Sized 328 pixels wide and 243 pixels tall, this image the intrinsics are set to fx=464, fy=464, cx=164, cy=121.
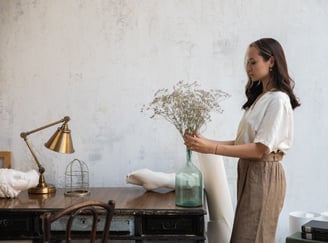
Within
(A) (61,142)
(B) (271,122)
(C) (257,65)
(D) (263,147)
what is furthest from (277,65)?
(A) (61,142)

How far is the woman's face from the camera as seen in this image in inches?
83.0

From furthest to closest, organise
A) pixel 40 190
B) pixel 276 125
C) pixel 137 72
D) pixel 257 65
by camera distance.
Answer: pixel 137 72 → pixel 40 190 → pixel 257 65 → pixel 276 125

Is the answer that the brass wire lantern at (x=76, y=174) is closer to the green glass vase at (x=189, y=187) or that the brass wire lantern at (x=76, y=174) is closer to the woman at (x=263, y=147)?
the green glass vase at (x=189, y=187)

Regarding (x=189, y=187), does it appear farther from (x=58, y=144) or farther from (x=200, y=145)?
(x=58, y=144)

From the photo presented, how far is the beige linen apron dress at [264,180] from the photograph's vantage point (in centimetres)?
Result: 203

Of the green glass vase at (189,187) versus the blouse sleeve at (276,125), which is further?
the green glass vase at (189,187)

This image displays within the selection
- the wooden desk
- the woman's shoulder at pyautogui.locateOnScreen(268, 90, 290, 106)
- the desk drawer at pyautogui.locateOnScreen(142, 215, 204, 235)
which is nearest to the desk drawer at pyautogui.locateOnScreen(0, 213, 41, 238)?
the wooden desk

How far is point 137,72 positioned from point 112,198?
809 millimetres

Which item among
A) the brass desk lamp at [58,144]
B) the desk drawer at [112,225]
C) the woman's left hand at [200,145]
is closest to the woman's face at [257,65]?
the woman's left hand at [200,145]

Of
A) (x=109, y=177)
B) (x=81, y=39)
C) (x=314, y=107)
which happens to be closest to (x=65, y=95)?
(x=81, y=39)

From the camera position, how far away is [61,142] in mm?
2453

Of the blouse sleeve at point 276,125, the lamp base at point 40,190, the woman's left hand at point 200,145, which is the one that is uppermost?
the blouse sleeve at point 276,125

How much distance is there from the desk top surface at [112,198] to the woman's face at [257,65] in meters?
0.66

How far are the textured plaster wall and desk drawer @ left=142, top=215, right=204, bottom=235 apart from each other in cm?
71
